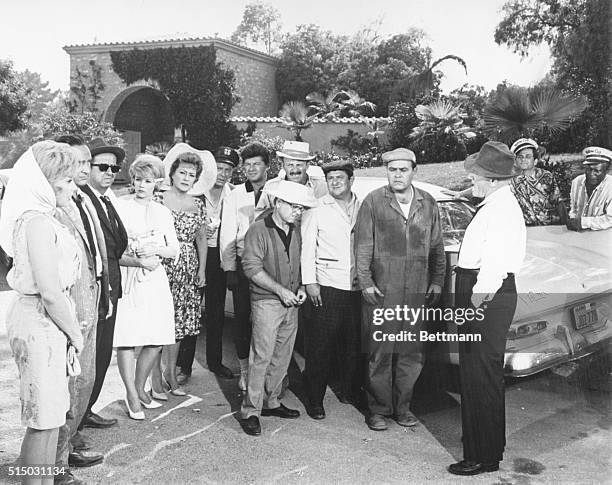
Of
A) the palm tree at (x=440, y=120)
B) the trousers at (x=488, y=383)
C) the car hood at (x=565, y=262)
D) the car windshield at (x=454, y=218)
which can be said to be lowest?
the trousers at (x=488, y=383)

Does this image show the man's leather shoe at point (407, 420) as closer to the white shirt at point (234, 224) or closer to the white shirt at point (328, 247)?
the white shirt at point (328, 247)

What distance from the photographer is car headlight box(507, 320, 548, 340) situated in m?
3.75

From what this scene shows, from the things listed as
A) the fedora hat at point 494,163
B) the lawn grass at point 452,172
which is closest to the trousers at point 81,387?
the fedora hat at point 494,163

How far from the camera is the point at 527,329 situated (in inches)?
150

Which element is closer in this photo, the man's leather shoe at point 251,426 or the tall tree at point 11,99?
the man's leather shoe at point 251,426

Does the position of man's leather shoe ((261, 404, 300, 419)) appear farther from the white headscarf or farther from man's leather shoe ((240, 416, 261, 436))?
the white headscarf

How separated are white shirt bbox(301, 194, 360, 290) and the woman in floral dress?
874 millimetres

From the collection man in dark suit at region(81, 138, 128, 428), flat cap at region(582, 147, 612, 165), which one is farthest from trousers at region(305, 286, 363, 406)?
flat cap at region(582, 147, 612, 165)

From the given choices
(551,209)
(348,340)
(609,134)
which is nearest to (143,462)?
(348,340)

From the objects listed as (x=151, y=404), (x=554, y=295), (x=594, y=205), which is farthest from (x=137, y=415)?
(x=594, y=205)

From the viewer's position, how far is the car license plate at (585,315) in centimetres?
408

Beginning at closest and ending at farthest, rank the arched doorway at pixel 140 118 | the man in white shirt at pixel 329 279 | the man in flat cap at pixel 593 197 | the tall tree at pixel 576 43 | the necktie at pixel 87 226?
the necktie at pixel 87 226 < the man in white shirt at pixel 329 279 < the man in flat cap at pixel 593 197 < the tall tree at pixel 576 43 < the arched doorway at pixel 140 118

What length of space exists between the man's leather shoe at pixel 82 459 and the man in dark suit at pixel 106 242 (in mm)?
338

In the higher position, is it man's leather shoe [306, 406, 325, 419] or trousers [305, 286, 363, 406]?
trousers [305, 286, 363, 406]
